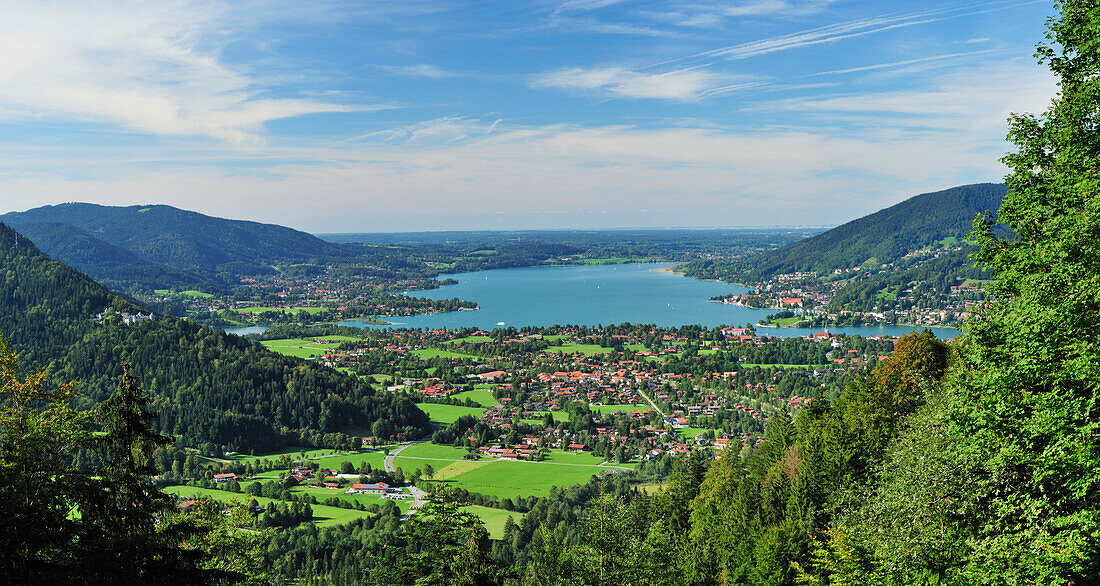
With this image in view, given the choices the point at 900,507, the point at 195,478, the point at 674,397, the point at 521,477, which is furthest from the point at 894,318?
the point at 900,507

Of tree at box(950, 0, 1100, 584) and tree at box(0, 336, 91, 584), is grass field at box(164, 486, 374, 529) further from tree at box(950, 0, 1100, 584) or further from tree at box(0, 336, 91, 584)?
tree at box(950, 0, 1100, 584)

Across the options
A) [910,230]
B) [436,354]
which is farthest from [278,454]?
[910,230]

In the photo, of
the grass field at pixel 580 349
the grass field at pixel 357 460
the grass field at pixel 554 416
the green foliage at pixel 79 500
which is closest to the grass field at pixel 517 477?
the grass field at pixel 357 460

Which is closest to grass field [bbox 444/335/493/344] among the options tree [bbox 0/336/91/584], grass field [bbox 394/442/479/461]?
Answer: grass field [bbox 394/442/479/461]

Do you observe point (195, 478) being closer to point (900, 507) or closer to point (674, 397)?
point (674, 397)

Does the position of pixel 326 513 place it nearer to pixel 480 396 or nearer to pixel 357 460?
pixel 357 460

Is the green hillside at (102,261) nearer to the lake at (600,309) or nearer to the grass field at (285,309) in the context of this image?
the grass field at (285,309)
